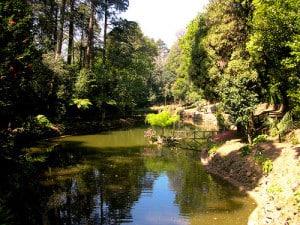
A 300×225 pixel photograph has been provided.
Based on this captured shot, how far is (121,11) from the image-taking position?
45625mm

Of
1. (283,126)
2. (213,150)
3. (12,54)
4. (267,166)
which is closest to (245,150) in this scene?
(283,126)

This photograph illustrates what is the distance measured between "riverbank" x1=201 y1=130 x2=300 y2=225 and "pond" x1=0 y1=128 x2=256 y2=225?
2.52ft

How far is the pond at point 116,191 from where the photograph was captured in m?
12.3

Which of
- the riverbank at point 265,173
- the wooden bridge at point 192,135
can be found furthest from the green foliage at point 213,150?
the wooden bridge at point 192,135

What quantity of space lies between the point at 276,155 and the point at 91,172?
1079 centimetres

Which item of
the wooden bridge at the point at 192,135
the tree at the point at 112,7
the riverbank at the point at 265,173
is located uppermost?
the tree at the point at 112,7

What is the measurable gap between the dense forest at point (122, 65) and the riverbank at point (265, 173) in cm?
222

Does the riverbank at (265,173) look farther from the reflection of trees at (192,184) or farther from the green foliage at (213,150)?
the reflection of trees at (192,184)

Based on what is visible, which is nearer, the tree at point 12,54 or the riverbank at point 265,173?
the riverbank at point 265,173

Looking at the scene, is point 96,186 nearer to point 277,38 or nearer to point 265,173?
point 265,173

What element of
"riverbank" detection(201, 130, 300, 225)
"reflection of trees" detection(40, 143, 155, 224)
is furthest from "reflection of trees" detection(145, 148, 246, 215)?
"reflection of trees" detection(40, 143, 155, 224)

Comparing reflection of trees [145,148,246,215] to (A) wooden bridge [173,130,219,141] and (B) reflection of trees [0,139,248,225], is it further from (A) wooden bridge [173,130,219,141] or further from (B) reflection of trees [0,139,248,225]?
(A) wooden bridge [173,130,219,141]

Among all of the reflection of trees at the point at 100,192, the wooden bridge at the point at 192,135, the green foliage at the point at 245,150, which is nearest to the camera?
the reflection of trees at the point at 100,192

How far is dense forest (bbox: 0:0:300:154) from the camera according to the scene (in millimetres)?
13062
